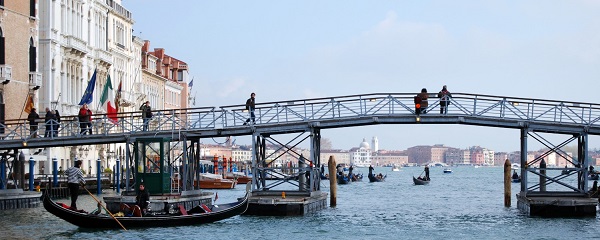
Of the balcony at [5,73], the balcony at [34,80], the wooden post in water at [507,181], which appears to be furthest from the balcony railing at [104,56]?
the wooden post in water at [507,181]

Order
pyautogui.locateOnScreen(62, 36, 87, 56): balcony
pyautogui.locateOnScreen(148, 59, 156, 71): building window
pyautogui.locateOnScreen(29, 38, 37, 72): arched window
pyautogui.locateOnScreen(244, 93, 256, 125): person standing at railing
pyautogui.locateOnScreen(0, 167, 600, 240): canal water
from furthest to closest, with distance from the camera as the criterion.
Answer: pyautogui.locateOnScreen(148, 59, 156, 71): building window
pyautogui.locateOnScreen(62, 36, 87, 56): balcony
pyautogui.locateOnScreen(29, 38, 37, 72): arched window
pyautogui.locateOnScreen(244, 93, 256, 125): person standing at railing
pyautogui.locateOnScreen(0, 167, 600, 240): canal water

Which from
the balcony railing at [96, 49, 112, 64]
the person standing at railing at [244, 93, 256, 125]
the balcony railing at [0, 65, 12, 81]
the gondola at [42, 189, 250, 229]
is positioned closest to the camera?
the gondola at [42, 189, 250, 229]

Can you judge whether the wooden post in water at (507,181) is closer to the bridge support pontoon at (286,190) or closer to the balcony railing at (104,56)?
the bridge support pontoon at (286,190)

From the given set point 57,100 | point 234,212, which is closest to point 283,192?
point 234,212

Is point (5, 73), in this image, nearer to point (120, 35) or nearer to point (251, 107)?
point (251, 107)

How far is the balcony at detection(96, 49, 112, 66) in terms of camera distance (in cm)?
7567

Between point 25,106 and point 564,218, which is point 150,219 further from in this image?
point 25,106

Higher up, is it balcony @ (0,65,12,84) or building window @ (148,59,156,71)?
building window @ (148,59,156,71)

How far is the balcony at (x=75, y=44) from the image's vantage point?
67.1 m

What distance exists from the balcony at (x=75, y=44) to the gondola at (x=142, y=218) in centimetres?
3132

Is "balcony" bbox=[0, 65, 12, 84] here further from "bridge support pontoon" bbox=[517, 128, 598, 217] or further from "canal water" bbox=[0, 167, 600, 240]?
"bridge support pontoon" bbox=[517, 128, 598, 217]

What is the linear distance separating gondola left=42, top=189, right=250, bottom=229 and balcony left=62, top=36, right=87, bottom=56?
1233 inches

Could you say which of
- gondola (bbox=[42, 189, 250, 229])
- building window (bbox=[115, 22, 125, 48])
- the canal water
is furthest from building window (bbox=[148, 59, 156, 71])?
gondola (bbox=[42, 189, 250, 229])

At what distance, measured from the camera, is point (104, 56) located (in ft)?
254
